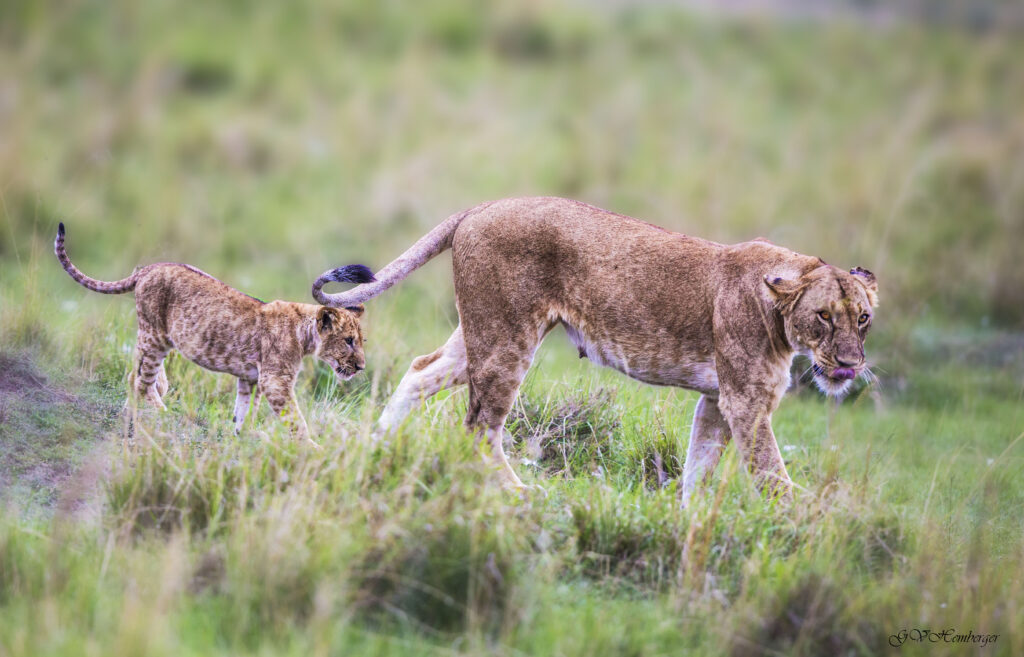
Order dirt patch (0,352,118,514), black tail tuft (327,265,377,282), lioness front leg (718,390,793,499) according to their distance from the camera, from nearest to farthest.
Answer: dirt patch (0,352,118,514)
black tail tuft (327,265,377,282)
lioness front leg (718,390,793,499)

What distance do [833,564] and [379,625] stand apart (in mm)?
2043

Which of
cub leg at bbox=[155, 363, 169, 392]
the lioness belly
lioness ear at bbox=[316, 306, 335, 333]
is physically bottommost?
cub leg at bbox=[155, 363, 169, 392]

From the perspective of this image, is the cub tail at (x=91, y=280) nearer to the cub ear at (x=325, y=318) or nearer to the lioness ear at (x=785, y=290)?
the cub ear at (x=325, y=318)

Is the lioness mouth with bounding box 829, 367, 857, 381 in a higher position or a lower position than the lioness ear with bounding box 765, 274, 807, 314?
lower

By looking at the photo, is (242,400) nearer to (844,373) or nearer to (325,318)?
(325,318)

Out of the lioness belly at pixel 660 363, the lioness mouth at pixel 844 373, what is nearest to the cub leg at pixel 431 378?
the lioness belly at pixel 660 363

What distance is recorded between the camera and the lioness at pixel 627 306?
6344 mm

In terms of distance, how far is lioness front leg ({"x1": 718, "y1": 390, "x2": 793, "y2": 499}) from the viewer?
6.28 metres

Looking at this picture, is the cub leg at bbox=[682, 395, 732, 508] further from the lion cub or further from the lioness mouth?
the lion cub

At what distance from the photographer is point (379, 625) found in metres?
5.12

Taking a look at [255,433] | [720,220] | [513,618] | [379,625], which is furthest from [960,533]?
[720,220]

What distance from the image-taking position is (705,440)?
6.81m

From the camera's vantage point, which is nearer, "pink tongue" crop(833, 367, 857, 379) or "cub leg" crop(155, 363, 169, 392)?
"pink tongue" crop(833, 367, 857, 379)

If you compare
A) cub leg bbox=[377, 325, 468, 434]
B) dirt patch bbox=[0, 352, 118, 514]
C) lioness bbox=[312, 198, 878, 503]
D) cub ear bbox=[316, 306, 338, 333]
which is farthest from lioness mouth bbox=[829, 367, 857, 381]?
dirt patch bbox=[0, 352, 118, 514]
